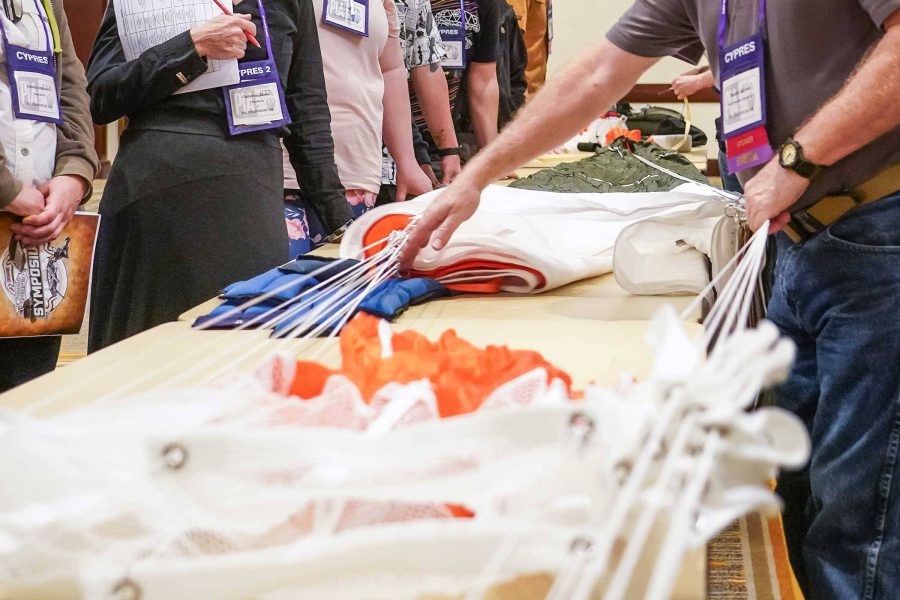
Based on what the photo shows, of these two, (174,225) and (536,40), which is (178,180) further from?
(536,40)

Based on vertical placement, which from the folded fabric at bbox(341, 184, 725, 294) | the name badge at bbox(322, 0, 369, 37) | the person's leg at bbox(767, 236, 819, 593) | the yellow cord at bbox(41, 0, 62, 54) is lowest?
the person's leg at bbox(767, 236, 819, 593)

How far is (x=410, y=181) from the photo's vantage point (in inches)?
108

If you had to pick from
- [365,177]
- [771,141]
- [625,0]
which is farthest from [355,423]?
[625,0]

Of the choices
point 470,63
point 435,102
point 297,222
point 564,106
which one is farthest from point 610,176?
point 470,63

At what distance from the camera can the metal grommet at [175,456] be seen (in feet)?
1.81

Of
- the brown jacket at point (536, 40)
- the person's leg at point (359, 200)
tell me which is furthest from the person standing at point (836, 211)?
the brown jacket at point (536, 40)

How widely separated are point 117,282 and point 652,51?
3.53ft

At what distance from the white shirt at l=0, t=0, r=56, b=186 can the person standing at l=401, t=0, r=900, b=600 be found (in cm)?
115

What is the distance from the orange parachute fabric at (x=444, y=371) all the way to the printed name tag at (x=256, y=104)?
1044 millimetres

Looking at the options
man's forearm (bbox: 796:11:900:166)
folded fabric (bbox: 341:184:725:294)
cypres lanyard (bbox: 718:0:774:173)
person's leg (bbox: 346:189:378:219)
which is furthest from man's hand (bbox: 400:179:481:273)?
person's leg (bbox: 346:189:378:219)

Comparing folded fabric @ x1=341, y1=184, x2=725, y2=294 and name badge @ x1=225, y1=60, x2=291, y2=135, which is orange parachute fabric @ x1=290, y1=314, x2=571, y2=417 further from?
name badge @ x1=225, y1=60, x2=291, y2=135

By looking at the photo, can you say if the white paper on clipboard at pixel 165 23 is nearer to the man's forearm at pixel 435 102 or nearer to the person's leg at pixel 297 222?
the person's leg at pixel 297 222

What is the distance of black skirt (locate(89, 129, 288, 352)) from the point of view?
1.86 m

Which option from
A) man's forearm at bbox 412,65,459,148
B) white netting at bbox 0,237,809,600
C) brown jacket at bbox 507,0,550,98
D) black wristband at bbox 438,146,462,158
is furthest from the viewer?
brown jacket at bbox 507,0,550,98
